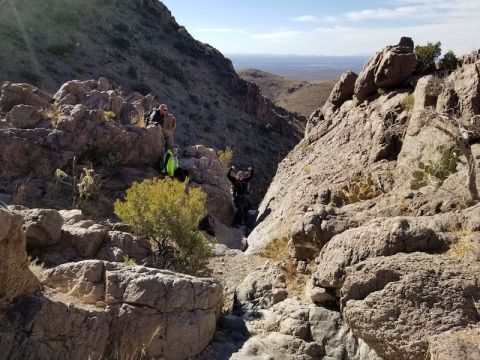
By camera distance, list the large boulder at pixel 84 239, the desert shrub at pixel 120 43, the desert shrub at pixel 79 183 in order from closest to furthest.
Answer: the large boulder at pixel 84 239
the desert shrub at pixel 79 183
the desert shrub at pixel 120 43

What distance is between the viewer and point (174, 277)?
291 inches

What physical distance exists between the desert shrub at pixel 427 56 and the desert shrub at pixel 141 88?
2784 centimetres

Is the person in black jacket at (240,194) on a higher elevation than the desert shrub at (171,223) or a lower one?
lower

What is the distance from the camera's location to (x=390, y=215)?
30.4 ft

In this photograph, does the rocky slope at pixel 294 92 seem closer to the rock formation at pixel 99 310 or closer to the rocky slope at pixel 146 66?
the rocky slope at pixel 146 66

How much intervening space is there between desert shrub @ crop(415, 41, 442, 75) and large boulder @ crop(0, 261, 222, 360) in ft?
33.4

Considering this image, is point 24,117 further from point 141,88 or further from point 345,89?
point 141,88

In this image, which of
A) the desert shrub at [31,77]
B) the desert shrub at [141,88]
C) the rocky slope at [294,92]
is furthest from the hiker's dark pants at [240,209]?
the rocky slope at [294,92]

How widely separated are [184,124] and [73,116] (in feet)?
72.6

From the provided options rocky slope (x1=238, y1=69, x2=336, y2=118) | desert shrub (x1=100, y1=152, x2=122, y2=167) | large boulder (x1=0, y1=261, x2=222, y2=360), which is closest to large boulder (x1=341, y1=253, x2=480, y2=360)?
large boulder (x1=0, y1=261, x2=222, y2=360)

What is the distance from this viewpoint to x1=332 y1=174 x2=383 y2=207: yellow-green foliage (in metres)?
11.1

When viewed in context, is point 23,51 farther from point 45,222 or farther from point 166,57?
point 45,222

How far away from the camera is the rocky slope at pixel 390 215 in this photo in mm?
6035

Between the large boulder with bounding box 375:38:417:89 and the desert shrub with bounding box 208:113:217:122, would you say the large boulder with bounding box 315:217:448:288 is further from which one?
the desert shrub with bounding box 208:113:217:122
